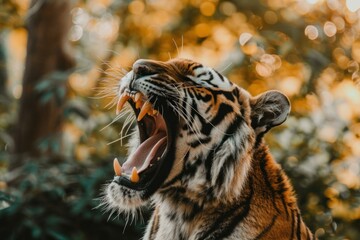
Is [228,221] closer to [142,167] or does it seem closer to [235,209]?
[235,209]

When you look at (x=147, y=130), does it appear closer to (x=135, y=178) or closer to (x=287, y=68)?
(x=135, y=178)

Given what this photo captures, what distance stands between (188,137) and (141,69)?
36 cm

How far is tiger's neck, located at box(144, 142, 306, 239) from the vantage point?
2594 millimetres

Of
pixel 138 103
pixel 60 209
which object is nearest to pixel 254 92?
pixel 60 209

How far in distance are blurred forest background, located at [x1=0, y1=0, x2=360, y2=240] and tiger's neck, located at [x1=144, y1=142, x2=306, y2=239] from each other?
0.65 metres

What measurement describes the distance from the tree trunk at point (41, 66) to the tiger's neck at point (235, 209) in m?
4.04

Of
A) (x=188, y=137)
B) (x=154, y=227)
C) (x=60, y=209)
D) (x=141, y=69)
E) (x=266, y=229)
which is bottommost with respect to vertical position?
(x=60, y=209)

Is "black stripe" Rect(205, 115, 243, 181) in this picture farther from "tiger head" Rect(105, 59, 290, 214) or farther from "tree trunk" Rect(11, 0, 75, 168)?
"tree trunk" Rect(11, 0, 75, 168)

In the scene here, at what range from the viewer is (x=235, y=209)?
262 cm

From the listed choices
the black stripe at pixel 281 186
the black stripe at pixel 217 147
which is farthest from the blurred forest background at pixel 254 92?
the black stripe at pixel 281 186

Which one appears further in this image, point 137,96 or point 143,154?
point 143,154

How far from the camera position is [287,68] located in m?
5.54

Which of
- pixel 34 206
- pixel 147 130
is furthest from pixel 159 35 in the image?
pixel 147 130

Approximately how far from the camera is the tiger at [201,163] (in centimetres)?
259
